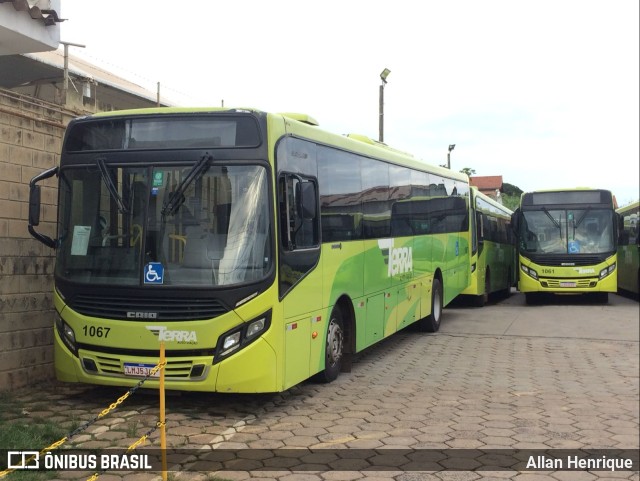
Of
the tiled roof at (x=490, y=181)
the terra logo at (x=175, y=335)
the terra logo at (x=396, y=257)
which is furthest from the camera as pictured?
the tiled roof at (x=490, y=181)

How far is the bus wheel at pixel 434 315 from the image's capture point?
1341 centimetres

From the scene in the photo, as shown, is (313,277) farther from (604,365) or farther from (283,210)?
(604,365)

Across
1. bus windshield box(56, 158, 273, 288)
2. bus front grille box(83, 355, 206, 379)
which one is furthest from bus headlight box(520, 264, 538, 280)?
bus front grille box(83, 355, 206, 379)

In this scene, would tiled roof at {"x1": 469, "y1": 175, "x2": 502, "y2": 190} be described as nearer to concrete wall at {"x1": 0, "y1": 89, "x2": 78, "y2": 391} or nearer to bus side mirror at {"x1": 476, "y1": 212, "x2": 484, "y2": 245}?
bus side mirror at {"x1": 476, "y1": 212, "x2": 484, "y2": 245}

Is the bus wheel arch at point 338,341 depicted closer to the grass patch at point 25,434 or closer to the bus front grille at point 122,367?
the bus front grille at point 122,367

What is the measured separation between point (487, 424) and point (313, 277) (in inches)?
90.5

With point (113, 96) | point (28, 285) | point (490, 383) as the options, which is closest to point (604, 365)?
point (490, 383)

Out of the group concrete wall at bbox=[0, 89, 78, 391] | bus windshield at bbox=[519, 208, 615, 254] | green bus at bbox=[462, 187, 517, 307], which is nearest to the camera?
concrete wall at bbox=[0, 89, 78, 391]

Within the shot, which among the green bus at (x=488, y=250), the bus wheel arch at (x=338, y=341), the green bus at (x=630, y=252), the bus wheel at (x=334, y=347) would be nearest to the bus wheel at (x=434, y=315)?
the green bus at (x=488, y=250)

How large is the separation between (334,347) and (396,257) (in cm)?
263

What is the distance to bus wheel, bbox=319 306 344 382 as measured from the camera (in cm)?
837

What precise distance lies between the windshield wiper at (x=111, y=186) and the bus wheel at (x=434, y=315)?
7649 mm

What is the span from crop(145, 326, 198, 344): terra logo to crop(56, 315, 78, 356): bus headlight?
980 millimetres

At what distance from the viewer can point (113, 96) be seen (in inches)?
862
